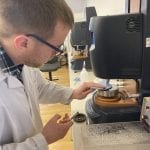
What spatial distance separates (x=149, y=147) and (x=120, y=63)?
1.20 ft

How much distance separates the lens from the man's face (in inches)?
31.1

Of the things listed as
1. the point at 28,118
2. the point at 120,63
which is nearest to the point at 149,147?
the point at 120,63

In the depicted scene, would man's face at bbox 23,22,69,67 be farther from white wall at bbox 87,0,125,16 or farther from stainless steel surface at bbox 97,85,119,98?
white wall at bbox 87,0,125,16

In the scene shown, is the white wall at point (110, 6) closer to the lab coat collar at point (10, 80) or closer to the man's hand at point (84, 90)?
the man's hand at point (84, 90)

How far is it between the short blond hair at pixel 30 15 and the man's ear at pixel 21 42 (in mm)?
18

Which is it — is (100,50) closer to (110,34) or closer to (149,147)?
(110,34)

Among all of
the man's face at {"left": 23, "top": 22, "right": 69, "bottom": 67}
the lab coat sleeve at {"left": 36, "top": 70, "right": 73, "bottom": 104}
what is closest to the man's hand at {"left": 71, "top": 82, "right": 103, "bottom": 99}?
the lab coat sleeve at {"left": 36, "top": 70, "right": 73, "bottom": 104}

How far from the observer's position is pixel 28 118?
35.1 inches

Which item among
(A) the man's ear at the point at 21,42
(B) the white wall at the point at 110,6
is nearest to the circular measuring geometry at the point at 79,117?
(A) the man's ear at the point at 21,42

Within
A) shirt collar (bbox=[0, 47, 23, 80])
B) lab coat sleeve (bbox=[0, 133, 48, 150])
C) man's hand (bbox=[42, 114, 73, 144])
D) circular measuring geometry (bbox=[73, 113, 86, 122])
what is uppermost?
shirt collar (bbox=[0, 47, 23, 80])

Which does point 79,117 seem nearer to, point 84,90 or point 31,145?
point 84,90

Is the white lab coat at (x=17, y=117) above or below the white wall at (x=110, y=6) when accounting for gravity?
below

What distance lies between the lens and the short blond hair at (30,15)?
717 mm

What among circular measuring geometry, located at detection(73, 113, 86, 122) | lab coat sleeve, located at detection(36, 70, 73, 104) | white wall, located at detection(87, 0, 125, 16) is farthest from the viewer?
white wall, located at detection(87, 0, 125, 16)
